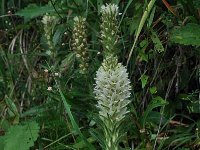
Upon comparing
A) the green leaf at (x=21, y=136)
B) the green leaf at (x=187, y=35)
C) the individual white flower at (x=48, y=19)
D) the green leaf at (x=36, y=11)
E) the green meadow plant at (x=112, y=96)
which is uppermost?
the green leaf at (x=36, y=11)

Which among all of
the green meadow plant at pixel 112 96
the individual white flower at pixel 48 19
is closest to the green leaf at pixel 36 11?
the individual white flower at pixel 48 19

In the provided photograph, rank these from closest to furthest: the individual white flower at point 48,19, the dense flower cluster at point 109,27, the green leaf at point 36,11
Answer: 1. the dense flower cluster at point 109,27
2. the individual white flower at point 48,19
3. the green leaf at point 36,11

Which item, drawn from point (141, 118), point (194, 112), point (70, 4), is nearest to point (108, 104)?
point (141, 118)

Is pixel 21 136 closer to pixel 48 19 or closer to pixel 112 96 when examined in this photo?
pixel 48 19

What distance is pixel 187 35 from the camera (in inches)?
104

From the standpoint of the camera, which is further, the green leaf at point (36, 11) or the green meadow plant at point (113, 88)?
the green leaf at point (36, 11)

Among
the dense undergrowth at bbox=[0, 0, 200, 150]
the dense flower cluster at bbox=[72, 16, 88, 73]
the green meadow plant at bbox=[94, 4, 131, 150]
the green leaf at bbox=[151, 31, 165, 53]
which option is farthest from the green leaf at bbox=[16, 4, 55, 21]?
the green meadow plant at bbox=[94, 4, 131, 150]

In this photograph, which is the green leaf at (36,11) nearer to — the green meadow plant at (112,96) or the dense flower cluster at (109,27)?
the dense flower cluster at (109,27)

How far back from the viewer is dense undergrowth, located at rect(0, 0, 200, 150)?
106 inches

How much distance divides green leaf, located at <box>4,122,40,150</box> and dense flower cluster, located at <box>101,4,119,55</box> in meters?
0.62

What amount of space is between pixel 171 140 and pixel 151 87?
42 cm

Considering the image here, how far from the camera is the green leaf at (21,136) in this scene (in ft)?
8.91

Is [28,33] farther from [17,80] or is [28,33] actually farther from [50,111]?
[50,111]

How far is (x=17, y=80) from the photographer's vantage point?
3.48 meters
